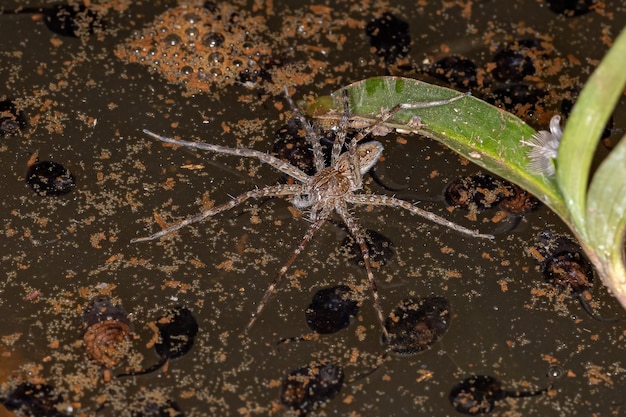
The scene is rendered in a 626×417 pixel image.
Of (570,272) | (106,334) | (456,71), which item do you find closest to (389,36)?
(456,71)

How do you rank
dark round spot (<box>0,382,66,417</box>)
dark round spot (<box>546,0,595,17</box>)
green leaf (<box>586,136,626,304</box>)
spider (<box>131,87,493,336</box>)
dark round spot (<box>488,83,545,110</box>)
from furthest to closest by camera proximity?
1. dark round spot (<box>546,0,595,17</box>)
2. dark round spot (<box>488,83,545,110</box>)
3. spider (<box>131,87,493,336</box>)
4. dark round spot (<box>0,382,66,417</box>)
5. green leaf (<box>586,136,626,304</box>)

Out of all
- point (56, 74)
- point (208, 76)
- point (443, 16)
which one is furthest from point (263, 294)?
point (443, 16)

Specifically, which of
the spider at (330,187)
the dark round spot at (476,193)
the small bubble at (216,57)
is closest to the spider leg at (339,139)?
the spider at (330,187)

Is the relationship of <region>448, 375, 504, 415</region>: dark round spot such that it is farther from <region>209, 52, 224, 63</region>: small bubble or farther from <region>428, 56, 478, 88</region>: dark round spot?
<region>209, 52, 224, 63</region>: small bubble

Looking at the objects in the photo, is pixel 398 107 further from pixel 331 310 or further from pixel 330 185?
pixel 331 310

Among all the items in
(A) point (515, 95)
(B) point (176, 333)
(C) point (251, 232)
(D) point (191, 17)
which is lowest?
(B) point (176, 333)

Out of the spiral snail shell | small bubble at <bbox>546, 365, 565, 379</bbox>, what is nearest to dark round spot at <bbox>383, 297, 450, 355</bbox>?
small bubble at <bbox>546, 365, 565, 379</bbox>
